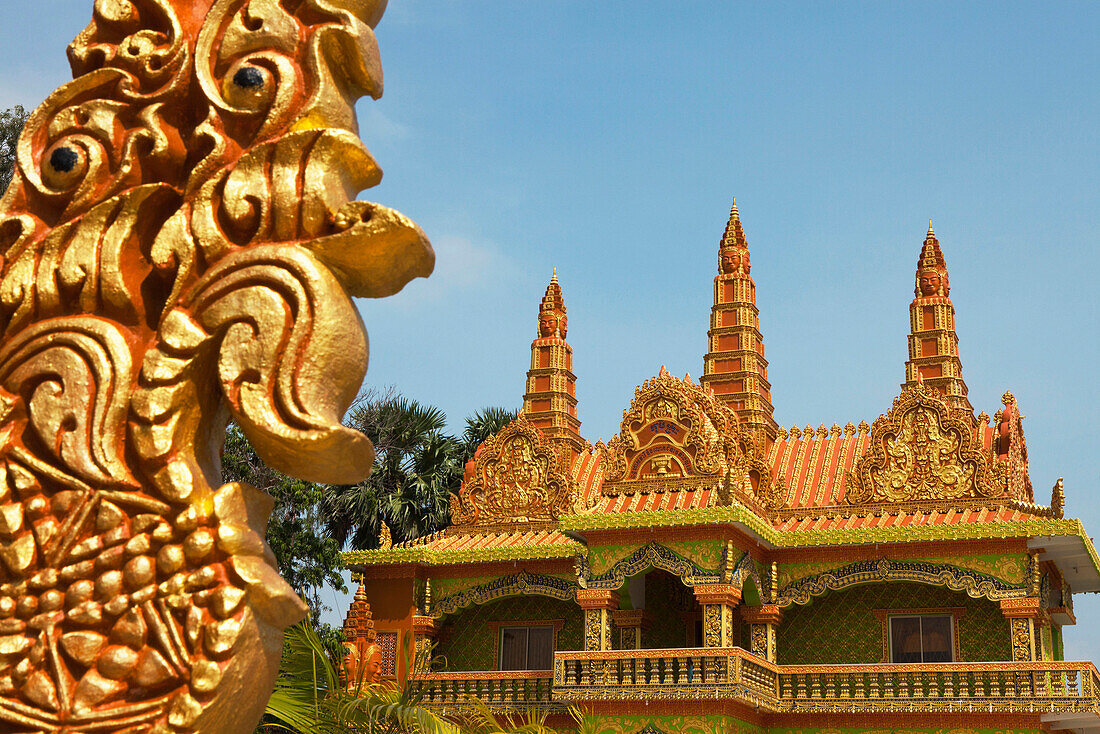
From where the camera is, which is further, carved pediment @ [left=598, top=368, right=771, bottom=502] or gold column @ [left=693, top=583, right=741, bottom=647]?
carved pediment @ [left=598, top=368, right=771, bottom=502]

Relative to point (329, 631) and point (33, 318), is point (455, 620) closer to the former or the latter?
point (329, 631)

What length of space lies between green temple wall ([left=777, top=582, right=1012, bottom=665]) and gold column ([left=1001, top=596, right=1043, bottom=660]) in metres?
0.71

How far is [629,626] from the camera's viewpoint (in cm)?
1582

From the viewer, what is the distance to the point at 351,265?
185cm

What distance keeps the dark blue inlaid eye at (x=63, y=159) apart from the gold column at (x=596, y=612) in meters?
13.4

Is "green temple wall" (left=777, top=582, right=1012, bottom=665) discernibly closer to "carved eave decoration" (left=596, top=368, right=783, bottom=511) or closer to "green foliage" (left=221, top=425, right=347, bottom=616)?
"carved eave decoration" (left=596, top=368, right=783, bottom=511)

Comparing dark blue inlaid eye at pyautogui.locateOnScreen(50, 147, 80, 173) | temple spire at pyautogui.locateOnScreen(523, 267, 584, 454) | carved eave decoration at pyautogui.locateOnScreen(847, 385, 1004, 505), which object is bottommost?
dark blue inlaid eye at pyautogui.locateOnScreen(50, 147, 80, 173)

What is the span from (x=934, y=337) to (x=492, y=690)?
316 inches

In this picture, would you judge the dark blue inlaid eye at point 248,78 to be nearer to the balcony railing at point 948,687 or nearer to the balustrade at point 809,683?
the balustrade at point 809,683

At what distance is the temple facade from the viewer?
13930mm

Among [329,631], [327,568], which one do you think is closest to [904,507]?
[327,568]

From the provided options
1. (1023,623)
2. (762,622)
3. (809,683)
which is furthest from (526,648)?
(1023,623)

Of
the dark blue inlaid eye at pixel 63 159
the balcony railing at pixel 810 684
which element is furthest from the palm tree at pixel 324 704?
the balcony railing at pixel 810 684

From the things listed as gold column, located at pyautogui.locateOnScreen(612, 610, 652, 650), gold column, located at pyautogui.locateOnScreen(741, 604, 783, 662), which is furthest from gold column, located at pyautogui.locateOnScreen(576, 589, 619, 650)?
gold column, located at pyautogui.locateOnScreen(741, 604, 783, 662)
